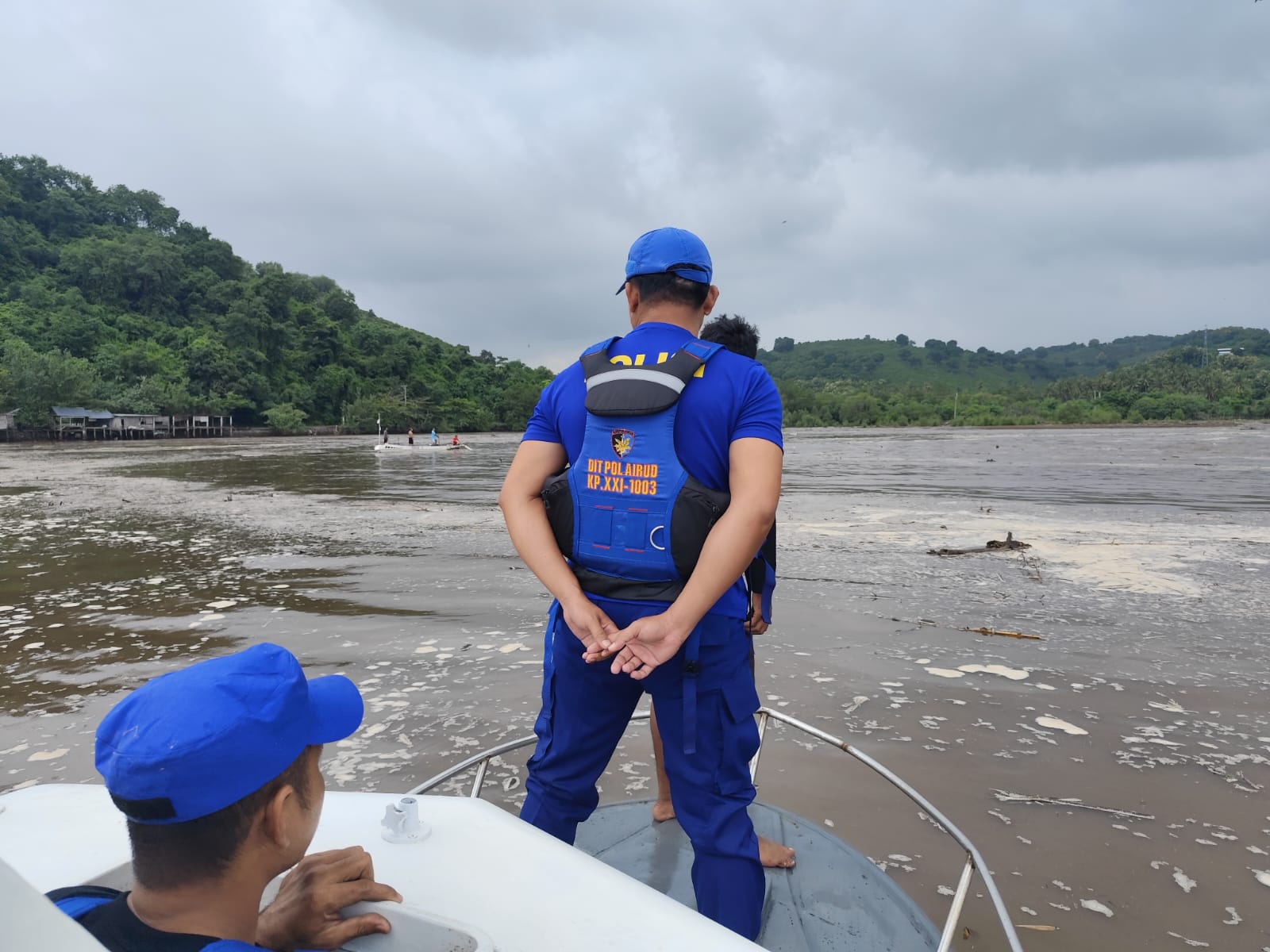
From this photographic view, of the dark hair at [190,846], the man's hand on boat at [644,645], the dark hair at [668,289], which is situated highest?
the dark hair at [668,289]

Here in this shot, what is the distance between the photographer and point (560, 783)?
2051 mm

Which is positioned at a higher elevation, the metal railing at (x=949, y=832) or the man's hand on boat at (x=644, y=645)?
the man's hand on boat at (x=644, y=645)

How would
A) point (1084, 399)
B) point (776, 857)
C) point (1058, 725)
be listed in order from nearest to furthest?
point (776, 857), point (1058, 725), point (1084, 399)

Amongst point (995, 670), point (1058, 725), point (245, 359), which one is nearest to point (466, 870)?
point (1058, 725)

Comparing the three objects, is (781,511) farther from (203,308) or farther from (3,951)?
(203,308)

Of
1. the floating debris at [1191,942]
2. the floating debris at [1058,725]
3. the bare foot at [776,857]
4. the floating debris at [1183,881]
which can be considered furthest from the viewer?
the floating debris at [1058,725]

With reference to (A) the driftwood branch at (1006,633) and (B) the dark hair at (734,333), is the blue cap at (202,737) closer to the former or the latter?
(B) the dark hair at (734,333)

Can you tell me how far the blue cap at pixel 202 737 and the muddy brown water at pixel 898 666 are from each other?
7.46 feet

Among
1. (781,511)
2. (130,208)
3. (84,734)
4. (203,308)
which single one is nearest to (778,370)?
(203,308)

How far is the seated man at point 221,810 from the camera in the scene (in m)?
1.05

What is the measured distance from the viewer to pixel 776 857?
2.47 m

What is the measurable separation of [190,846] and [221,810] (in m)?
0.07

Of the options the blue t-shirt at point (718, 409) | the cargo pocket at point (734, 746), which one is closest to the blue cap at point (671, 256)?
the blue t-shirt at point (718, 409)

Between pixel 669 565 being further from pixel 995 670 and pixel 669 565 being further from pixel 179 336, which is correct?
pixel 179 336
